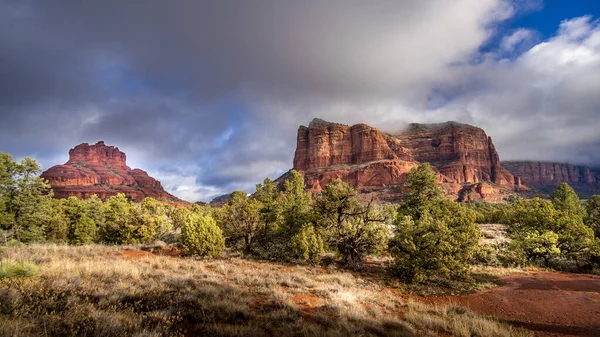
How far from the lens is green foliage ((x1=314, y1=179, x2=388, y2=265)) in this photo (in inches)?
766

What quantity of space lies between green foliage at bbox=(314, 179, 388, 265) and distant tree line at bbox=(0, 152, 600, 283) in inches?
3.1

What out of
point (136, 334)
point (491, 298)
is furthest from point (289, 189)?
point (136, 334)

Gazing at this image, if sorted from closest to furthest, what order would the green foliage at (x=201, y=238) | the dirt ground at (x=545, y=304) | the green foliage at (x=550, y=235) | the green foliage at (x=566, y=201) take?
1. the dirt ground at (x=545, y=304)
2. the green foliage at (x=201, y=238)
3. the green foliage at (x=550, y=235)
4. the green foliage at (x=566, y=201)

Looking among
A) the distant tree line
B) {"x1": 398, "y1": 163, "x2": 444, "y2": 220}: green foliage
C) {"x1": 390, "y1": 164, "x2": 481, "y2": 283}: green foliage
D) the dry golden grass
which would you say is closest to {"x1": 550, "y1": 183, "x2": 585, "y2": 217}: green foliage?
the distant tree line

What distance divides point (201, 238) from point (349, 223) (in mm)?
11655

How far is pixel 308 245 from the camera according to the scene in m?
19.8

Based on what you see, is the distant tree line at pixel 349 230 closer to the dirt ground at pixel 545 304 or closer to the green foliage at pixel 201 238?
the green foliage at pixel 201 238

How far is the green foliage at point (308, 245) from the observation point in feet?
64.5

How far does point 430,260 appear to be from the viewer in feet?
50.5

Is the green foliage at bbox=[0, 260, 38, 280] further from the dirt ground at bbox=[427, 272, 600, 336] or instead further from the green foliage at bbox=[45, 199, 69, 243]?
the green foliage at bbox=[45, 199, 69, 243]

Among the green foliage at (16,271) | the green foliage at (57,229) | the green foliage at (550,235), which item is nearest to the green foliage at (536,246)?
the green foliage at (550,235)

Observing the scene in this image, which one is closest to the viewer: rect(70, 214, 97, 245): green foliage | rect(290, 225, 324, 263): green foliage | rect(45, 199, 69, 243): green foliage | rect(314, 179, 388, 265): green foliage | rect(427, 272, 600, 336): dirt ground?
rect(427, 272, 600, 336): dirt ground

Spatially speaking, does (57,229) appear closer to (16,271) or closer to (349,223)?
(16,271)

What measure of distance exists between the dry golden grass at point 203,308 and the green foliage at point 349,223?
5.58 metres
